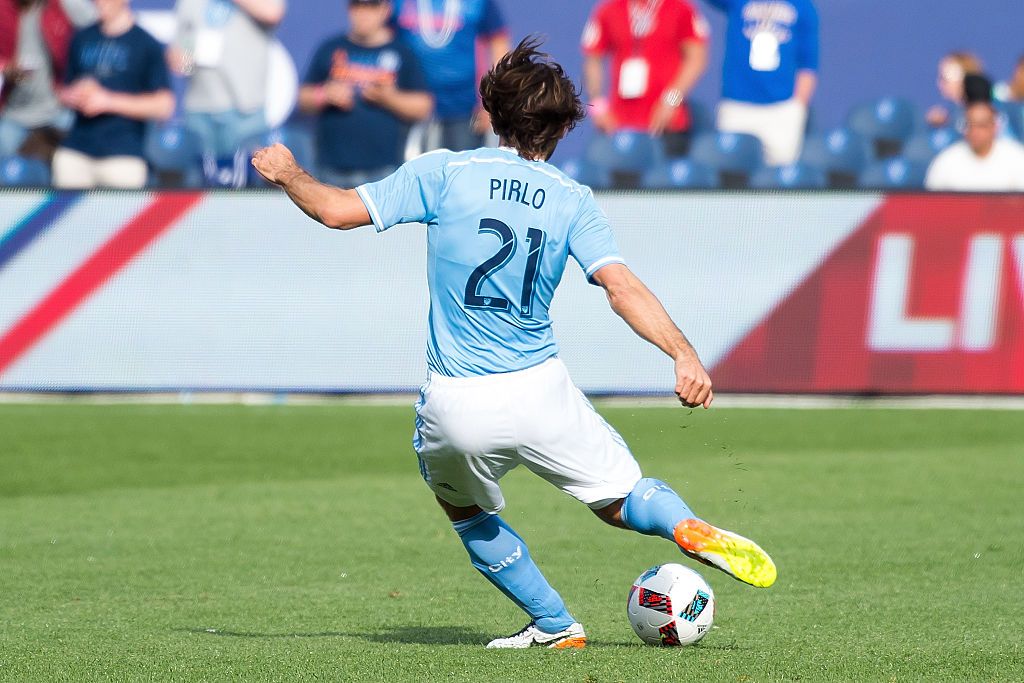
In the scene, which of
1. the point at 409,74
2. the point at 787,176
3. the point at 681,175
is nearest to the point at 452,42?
the point at 409,74

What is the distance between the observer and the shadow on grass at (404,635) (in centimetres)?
540

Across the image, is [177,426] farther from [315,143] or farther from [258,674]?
[258,674]

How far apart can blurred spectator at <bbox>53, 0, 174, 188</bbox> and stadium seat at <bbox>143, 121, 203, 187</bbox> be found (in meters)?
0.90

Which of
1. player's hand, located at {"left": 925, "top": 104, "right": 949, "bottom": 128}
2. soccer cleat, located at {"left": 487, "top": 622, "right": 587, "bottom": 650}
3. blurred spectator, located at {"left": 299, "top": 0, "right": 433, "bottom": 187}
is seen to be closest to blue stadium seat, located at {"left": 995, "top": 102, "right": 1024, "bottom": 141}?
player's hand, located at {"left": 925, "top": 104, "right": 949, "bottom": 128}

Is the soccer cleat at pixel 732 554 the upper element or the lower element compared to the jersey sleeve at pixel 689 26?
lower

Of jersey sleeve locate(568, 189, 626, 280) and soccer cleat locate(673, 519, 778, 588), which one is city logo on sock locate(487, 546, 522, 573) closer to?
soccer cleat locate(673, 519, 778, 588)

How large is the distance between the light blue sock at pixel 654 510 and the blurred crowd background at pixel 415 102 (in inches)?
321

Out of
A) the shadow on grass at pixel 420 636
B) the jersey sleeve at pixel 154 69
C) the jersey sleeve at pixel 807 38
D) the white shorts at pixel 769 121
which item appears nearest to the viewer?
the shadow on grass at pixel 420 636

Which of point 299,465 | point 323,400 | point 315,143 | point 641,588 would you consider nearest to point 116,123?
point 315,143

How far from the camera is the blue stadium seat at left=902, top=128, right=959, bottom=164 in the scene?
600 inches

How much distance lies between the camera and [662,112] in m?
14.4

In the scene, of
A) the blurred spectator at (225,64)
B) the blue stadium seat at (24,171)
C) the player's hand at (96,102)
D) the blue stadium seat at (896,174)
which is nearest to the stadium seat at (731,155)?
the blue stadium seat at (896,174)

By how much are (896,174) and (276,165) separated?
34.9ft

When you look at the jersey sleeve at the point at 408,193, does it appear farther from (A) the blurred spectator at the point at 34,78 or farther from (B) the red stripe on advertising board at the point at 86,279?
(A) the blurred spectator at the point at 34,78
